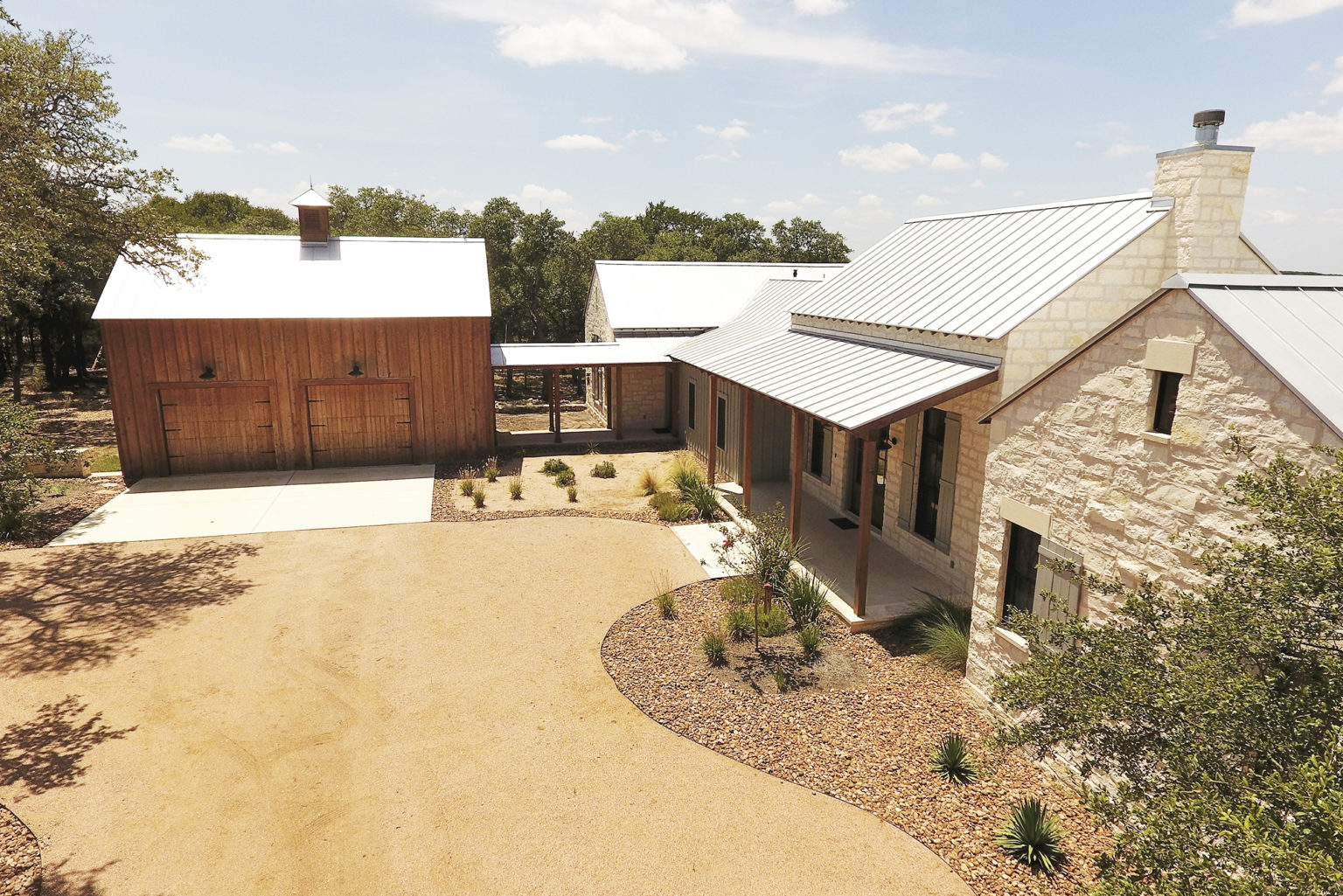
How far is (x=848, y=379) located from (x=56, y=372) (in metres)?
35.2

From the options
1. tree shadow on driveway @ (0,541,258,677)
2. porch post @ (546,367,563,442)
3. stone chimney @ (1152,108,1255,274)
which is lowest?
tree shadow on driveway @ (0,541,258,677)

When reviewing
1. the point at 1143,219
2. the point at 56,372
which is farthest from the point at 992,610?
the point at 56,372

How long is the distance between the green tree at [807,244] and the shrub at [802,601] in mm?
44225

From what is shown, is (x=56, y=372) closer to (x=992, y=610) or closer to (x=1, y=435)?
(x=1, y=435)

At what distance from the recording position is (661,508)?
50.9 feet

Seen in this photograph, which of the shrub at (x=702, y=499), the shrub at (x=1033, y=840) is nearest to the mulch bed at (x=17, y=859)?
the shrub at (x=1033, y=840)

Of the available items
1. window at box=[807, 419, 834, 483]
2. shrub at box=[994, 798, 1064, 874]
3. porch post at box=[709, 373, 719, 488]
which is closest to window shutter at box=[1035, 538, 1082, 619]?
shrub at box=[994, 798, 1064, 874]

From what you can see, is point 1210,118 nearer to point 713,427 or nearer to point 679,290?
point 713,427

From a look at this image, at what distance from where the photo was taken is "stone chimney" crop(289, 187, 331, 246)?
69.3ft

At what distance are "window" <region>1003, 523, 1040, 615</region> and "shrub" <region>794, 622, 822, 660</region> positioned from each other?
96.7 inches

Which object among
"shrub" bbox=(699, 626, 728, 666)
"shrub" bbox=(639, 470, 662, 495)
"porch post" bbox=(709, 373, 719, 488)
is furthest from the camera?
"shrub" bbox=(639, 470, 662, 495)

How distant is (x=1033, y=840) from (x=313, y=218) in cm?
2254

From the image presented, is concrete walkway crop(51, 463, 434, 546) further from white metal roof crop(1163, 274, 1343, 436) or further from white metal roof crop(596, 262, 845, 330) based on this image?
white metal roof crop(1163, 274, 1343, 436)

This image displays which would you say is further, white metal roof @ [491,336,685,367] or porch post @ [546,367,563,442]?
porch post @ [546,367,563,442]
